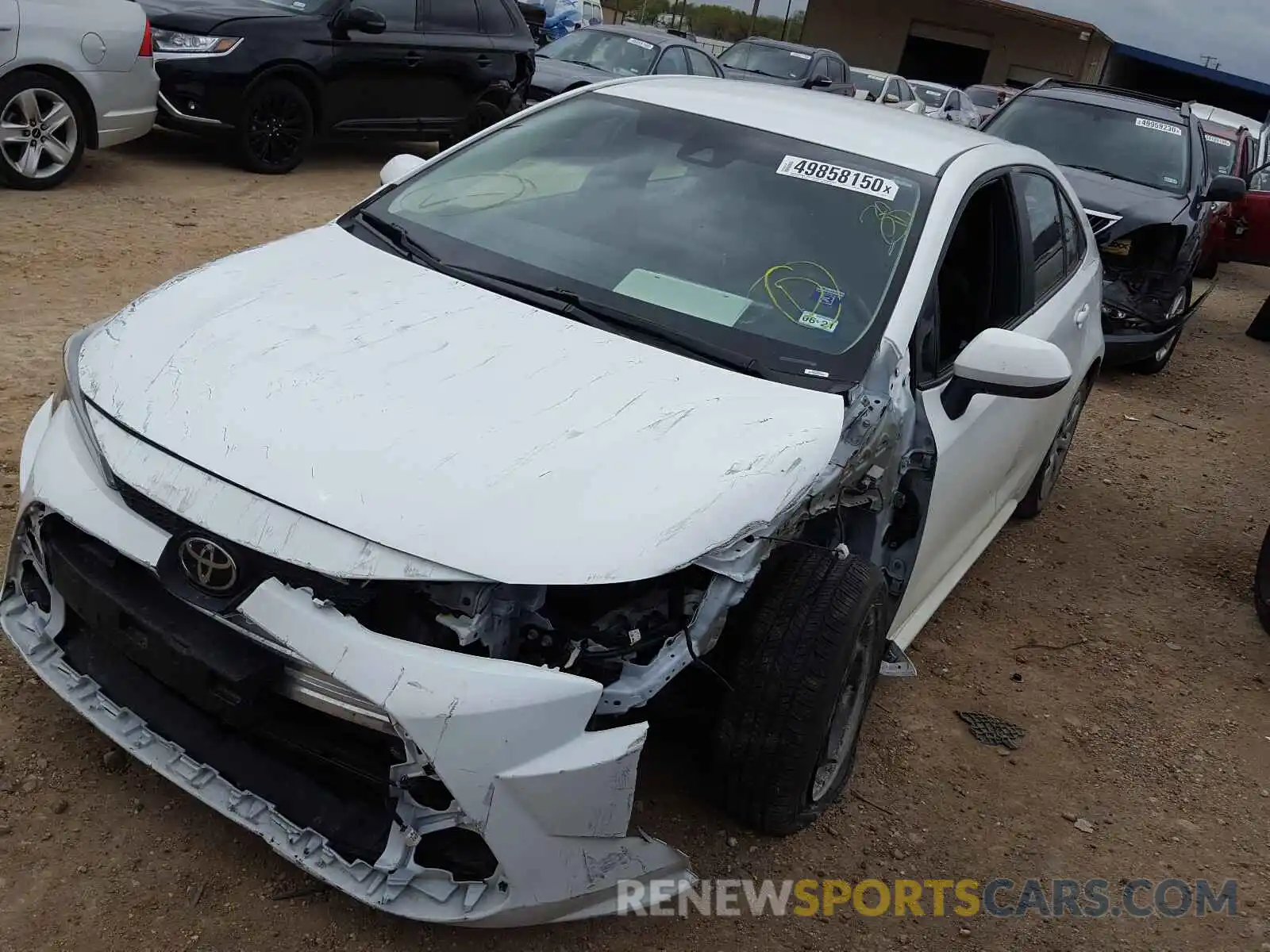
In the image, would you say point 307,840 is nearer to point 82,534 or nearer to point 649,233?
point 82,534

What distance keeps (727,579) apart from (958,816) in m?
1.28

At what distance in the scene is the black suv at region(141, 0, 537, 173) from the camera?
7750mm

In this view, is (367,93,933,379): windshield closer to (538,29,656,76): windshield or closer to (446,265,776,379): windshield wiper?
(446,265,776,379): windshield wiper

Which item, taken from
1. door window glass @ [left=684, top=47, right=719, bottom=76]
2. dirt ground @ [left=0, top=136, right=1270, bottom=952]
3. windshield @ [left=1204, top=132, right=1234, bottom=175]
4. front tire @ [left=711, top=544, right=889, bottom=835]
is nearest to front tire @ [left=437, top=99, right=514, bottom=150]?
door window glass @ [left=684, top=47, right=719, bottom=76]

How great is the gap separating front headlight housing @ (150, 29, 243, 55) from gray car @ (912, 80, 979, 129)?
36.2 feet

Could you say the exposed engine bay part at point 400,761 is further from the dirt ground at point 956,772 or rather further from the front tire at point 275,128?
the front tire at point 275,128

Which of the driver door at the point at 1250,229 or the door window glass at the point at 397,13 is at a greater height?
the door window glass at the point at 397,13

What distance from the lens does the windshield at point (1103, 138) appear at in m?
8.13

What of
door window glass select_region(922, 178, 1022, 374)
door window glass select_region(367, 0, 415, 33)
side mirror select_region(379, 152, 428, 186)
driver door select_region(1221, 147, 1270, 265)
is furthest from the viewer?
driver door select_region(1221, 147, 1270, 265)

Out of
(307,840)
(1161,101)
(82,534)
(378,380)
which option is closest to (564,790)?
(307,840)

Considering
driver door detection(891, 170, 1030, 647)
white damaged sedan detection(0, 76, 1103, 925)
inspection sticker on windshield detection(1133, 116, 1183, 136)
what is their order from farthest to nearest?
1. inspection sticker on windshield detection(1133, 116, 1183, 136)
2. driver door detection(891, 170, 1030, 647)
3. white damaged sedan detection(0, 76, 1103, 925)

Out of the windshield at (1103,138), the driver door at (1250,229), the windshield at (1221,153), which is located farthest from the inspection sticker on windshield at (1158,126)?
the windshield at (1221,153)

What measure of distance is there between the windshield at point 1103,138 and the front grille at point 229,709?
24.3 feet

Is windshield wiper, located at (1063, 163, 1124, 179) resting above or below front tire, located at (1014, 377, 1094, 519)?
above
